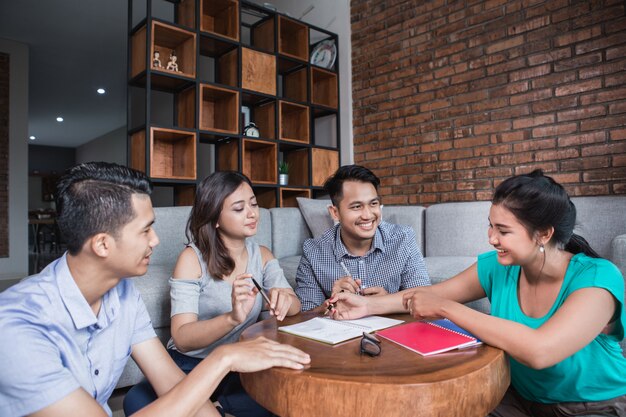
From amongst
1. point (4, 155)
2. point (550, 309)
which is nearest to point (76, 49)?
point (4, 155)

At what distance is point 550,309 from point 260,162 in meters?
3.33

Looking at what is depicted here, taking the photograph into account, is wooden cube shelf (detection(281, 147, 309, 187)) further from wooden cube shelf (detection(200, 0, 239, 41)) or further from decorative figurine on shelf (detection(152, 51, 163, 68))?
decorative figurine on shelf (detection(152, 51, 163, 68))

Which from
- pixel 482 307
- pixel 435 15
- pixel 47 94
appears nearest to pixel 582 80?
pixel 435 15

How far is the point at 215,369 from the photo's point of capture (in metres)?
0.83

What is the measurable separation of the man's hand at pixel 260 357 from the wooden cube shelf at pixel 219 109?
9.86 ft

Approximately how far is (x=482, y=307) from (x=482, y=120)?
1.69m

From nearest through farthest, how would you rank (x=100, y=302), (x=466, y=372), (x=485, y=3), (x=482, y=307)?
(x=466, y=372) → (x=100, y=302) → (x=482, y=307) → (x=485, y=3)

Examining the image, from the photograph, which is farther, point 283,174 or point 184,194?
point 283,174

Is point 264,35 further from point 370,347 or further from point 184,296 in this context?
point 370,347

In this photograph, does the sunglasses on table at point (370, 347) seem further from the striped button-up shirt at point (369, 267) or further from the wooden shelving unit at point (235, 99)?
the wooden shelving unit at point (235, 99)

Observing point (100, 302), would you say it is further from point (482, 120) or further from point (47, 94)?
point (47, 94)

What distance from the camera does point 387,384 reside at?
2.45 feet

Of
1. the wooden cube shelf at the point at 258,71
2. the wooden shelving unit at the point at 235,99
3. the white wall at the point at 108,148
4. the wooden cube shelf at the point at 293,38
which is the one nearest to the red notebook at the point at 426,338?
the wooden shelving unit at the point at 235,99

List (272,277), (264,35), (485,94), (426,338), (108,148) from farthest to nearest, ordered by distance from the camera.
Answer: (108,148)
(264,35)
(485,94)
(272,277)
(426,338)
